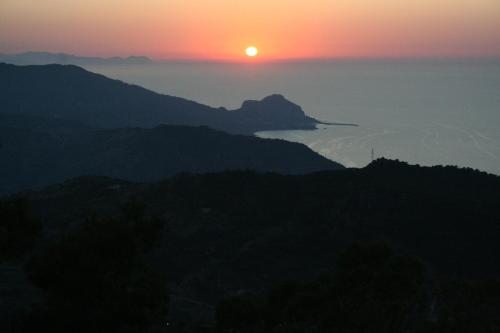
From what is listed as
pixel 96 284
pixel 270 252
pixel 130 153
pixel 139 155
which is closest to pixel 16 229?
pixel 96 284

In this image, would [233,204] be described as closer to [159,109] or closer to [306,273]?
[306,273]

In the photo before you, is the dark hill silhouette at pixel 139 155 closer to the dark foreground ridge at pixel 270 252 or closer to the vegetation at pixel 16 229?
the dark foreground ridge at pixel 270 252

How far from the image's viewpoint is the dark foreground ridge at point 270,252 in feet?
53.5

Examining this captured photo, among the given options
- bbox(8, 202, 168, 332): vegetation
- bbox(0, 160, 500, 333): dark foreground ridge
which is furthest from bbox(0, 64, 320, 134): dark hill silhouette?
bbox(8, 202, 168, 332): vegetation

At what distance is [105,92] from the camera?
656ft

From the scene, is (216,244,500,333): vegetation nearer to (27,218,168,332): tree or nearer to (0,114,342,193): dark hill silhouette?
(27,218,168,332): tree

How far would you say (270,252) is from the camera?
119ft

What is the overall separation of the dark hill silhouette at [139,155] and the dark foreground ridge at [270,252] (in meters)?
44.0

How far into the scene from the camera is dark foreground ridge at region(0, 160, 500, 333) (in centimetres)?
1630

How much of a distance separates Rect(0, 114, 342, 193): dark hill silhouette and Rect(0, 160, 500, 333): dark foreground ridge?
4399 cm

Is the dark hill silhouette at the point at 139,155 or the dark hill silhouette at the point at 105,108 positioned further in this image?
the dark hill silhouette at the point at 105,108

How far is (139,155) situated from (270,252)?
7024 centimetres

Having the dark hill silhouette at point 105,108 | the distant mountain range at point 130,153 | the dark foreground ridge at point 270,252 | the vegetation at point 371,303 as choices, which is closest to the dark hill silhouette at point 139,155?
the distant mountain range at point 130,153

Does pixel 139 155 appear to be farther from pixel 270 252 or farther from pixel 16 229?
pixel 16 229
